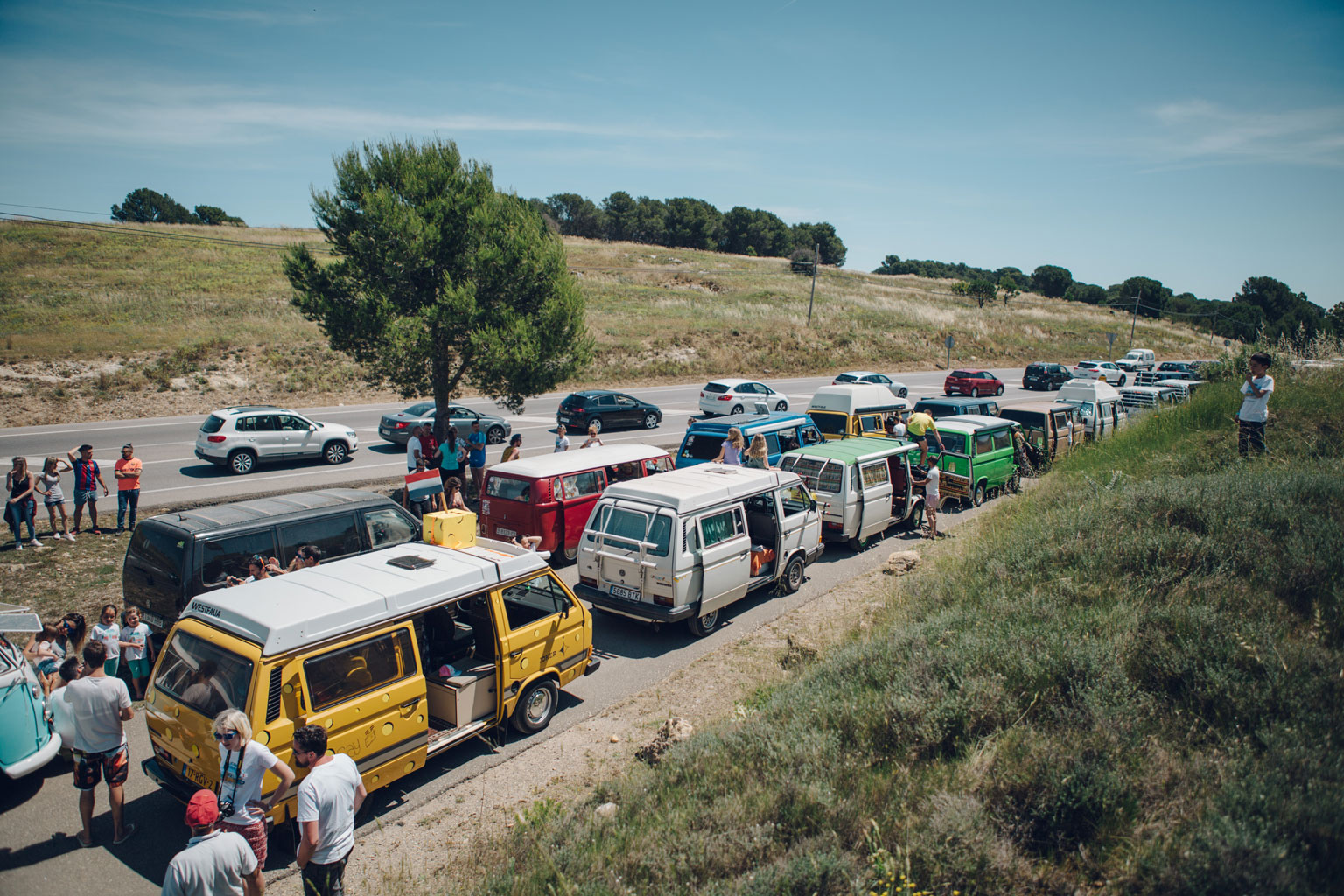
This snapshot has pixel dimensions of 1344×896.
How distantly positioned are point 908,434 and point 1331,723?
1263 centimetres

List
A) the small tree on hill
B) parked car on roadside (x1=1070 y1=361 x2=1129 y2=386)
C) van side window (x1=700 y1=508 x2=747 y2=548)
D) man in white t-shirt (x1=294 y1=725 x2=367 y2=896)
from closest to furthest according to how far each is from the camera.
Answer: man in white t-shirt (x1=294 y1=725 x2=367 y2=896)
van side window (x1=700 y1=508 x2=747 y2=548)
the small tree on hill
parked car on roadside (x1=1070 y1=361 x2=1129 y2=386)

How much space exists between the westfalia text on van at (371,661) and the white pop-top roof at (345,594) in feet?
0.04

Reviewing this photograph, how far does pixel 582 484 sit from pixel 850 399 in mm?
9202

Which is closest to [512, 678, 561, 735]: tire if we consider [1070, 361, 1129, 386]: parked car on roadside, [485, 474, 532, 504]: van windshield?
[485, 474, 532, 504]: van windshield

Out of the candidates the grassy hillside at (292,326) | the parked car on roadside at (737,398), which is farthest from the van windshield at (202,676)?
the grassy hillside at (292,326)

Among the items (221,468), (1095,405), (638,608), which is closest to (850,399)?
(1095,405)

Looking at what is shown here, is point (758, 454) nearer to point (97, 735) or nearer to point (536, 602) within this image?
point (536, 602)

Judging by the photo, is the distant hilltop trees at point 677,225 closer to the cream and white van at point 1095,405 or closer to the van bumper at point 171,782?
the cream and white van at point 1095,405

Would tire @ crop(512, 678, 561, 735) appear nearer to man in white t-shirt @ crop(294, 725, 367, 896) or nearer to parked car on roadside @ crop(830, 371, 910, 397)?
man in white t-shirt @ crop(294, 725, 367, 896)

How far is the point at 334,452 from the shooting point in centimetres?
2081

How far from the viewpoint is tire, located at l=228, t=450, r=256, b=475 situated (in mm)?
19031

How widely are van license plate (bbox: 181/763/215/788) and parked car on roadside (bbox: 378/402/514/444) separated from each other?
16498mm

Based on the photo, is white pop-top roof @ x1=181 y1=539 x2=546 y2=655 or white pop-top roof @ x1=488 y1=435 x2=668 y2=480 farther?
white pop-top roof @ x1=488 y1=435 x2=668 y2=480

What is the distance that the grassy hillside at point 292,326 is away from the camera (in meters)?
30.6
